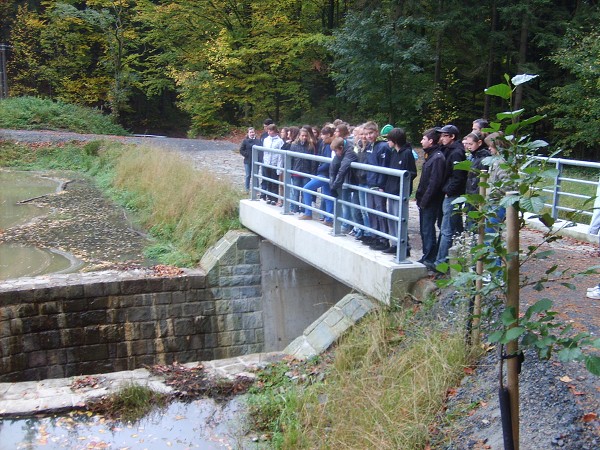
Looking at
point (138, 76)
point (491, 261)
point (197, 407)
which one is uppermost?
point (138, 76)

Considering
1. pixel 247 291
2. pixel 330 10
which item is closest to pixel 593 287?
pixel 247 291

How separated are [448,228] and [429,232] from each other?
0.38 m

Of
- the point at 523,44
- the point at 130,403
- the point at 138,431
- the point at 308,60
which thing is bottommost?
the point at 138,431

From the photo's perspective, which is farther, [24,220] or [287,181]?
[24,220]

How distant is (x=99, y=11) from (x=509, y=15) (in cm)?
2582

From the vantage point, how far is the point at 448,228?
7031 mm

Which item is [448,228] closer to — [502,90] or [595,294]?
[595,294]

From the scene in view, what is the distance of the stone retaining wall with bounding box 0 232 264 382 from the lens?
379 inches

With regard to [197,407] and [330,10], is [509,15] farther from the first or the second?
[197,407]

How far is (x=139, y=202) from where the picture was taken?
15.7 meters

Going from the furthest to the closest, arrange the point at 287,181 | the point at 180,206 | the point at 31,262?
the point at 180,206 < the point at 31,262 < the point at 287,181

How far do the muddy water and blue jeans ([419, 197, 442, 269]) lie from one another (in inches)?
267

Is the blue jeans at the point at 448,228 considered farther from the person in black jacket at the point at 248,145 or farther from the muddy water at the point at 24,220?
the muddy water at the point at 24,220

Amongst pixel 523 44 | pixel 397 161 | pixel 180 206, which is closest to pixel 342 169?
pixel 397 161
